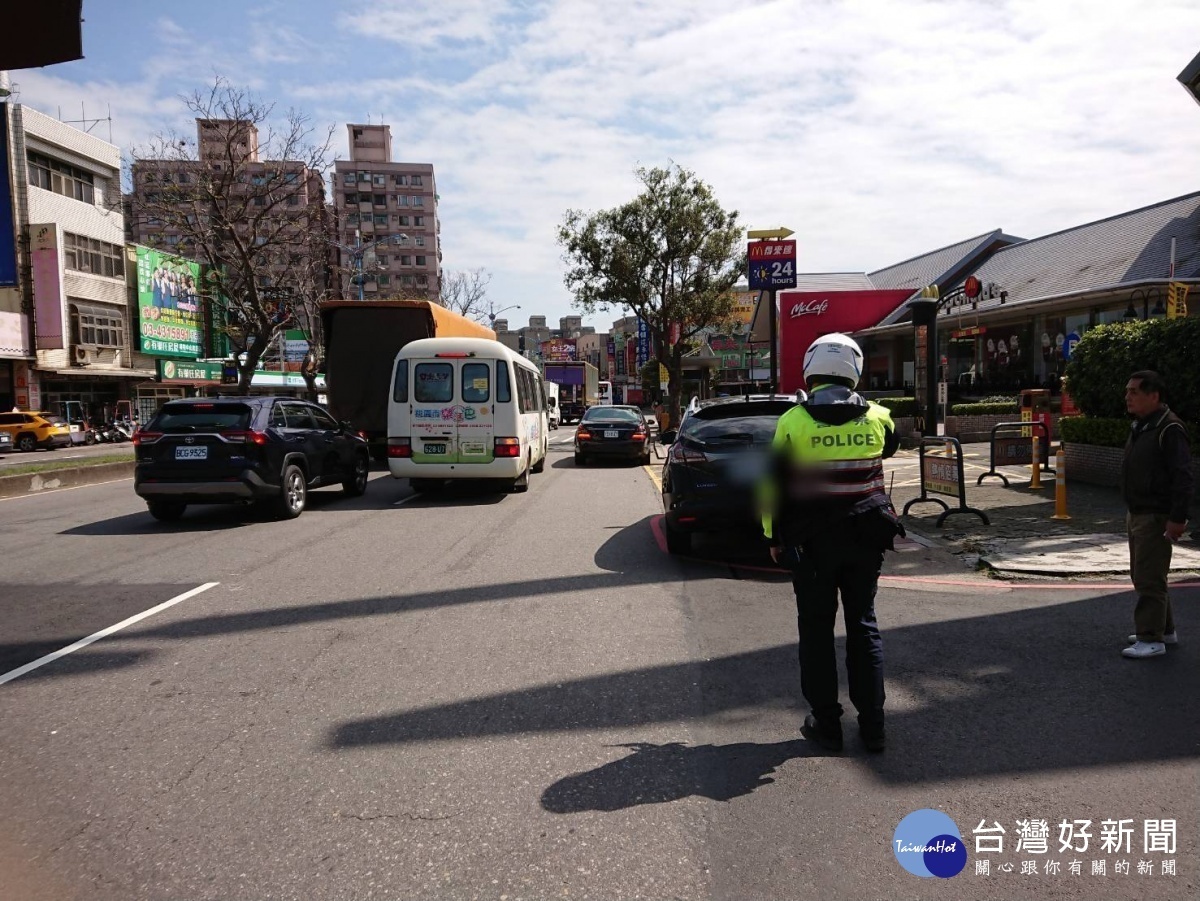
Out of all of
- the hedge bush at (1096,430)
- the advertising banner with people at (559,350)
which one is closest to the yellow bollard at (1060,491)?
the hedge bush at (1096,430)

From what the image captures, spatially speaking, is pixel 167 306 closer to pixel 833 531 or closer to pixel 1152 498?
pixel 833 531

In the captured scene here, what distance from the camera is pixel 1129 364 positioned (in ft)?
38.0

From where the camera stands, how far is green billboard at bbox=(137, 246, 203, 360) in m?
42.4

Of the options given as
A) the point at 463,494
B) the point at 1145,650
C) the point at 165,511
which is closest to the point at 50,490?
the point at 165,511

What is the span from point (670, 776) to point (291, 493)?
902 cm

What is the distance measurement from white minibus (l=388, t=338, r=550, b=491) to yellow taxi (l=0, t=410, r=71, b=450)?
85.5ft

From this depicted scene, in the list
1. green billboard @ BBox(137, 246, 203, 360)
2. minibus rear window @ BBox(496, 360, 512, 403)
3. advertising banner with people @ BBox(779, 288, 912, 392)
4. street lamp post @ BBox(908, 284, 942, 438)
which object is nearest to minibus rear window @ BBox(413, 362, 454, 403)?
minibus rear window @ BBox(496, 360, 512, 403)

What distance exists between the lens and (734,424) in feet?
27.0

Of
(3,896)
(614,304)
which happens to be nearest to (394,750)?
(3,896)

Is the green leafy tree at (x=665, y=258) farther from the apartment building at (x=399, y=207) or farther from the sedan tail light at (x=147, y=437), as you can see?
the apartment building at (x=399, y=207)

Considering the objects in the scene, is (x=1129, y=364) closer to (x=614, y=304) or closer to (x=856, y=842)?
(x=856, y=842)

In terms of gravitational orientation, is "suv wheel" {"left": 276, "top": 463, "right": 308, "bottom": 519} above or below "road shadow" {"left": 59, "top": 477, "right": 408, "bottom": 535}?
above

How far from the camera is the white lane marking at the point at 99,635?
197 inches

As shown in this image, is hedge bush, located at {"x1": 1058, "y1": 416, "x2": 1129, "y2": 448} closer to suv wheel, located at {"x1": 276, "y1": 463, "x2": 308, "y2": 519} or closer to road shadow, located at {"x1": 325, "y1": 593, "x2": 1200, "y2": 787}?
road shadow, located at {"x1": 325, "y1": 593, "x2": 1200, "y2": 787}
